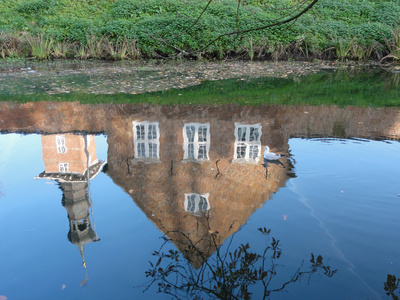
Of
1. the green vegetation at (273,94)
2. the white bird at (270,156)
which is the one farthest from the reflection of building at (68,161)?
the green vegetation at (273,94)

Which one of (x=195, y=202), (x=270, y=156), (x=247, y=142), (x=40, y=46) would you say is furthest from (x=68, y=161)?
(x=40, y=46)

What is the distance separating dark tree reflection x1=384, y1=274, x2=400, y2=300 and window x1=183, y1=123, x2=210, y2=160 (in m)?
3.24

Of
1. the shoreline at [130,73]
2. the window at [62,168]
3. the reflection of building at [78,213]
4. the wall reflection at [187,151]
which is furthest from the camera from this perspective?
the shoreline at [130,73]

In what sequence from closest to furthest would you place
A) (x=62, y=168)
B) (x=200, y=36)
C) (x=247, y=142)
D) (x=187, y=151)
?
(x=62, y=168) → (x=187, y=151) → (x=247, y=142) → (x=200, y=36)

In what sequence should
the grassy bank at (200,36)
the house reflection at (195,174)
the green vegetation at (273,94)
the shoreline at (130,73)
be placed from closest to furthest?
the house reflection at (195,174) < the green vegetation at (273,94) < the shoreline at (130,73) < the grassy bank at (200,36)

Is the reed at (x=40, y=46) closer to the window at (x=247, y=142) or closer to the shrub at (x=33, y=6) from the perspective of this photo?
the shrub at (x=33, y=6)

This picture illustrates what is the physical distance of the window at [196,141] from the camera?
19.6 feet

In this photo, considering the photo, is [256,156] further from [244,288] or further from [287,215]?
[244,288]

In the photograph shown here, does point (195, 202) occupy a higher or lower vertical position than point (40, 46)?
lower

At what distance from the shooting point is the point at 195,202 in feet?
14.9

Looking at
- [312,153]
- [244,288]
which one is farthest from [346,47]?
[244,288]

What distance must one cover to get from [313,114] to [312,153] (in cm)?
218

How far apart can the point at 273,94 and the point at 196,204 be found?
6.16 m

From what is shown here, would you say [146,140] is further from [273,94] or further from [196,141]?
[273,94]
